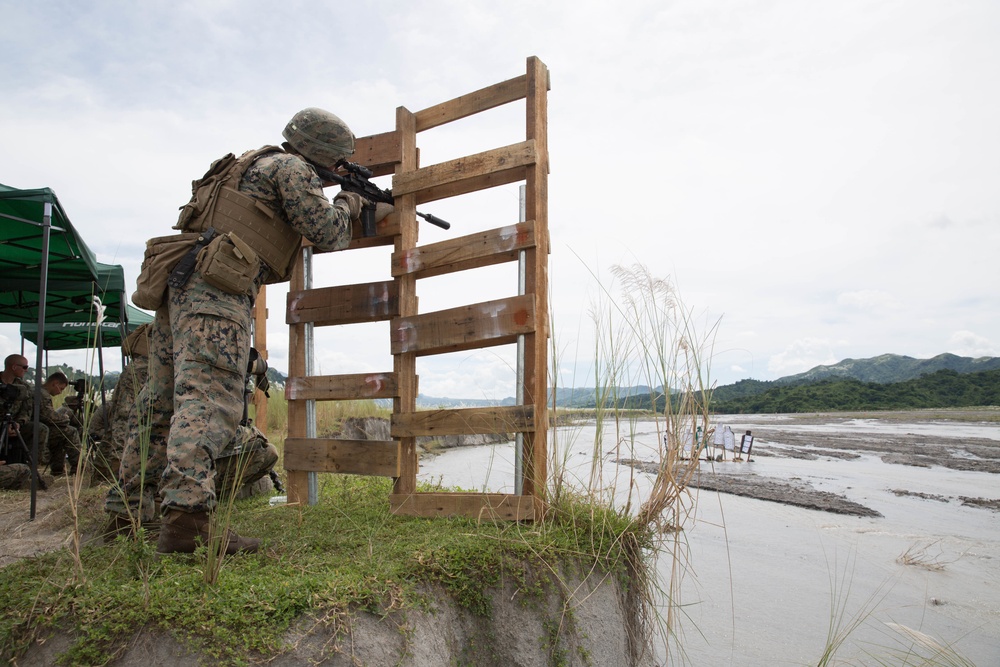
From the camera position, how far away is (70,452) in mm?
7348

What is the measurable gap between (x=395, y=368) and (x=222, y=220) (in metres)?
1.25

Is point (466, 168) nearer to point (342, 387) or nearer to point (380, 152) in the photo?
point (380, 152)

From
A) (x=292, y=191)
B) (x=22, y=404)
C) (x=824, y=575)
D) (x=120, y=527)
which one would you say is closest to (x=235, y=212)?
(x=292, y=191)

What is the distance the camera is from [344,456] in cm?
385

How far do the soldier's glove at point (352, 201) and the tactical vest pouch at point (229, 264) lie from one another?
2.36ft

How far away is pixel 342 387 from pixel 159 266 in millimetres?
1348

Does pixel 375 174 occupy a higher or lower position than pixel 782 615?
higher

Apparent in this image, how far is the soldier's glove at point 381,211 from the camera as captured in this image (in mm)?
3898

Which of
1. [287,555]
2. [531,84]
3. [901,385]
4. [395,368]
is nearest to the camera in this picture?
[287,555]

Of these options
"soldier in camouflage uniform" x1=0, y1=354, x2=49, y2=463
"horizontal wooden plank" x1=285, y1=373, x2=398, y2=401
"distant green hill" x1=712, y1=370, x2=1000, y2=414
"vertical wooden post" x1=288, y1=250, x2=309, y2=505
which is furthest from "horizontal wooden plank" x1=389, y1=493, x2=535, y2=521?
"distant green hill" x1=712, y1=370, x2=1000, y2=414

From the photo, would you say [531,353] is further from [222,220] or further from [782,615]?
[782,615]

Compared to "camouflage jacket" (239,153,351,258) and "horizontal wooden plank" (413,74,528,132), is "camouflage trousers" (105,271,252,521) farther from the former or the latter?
"horizontal wooden plank" (413,74,528,132)

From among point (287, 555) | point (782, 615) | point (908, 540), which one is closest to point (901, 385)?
point (908, 540)

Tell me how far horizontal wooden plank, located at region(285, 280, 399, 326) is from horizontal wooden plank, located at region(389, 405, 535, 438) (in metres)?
0.70
